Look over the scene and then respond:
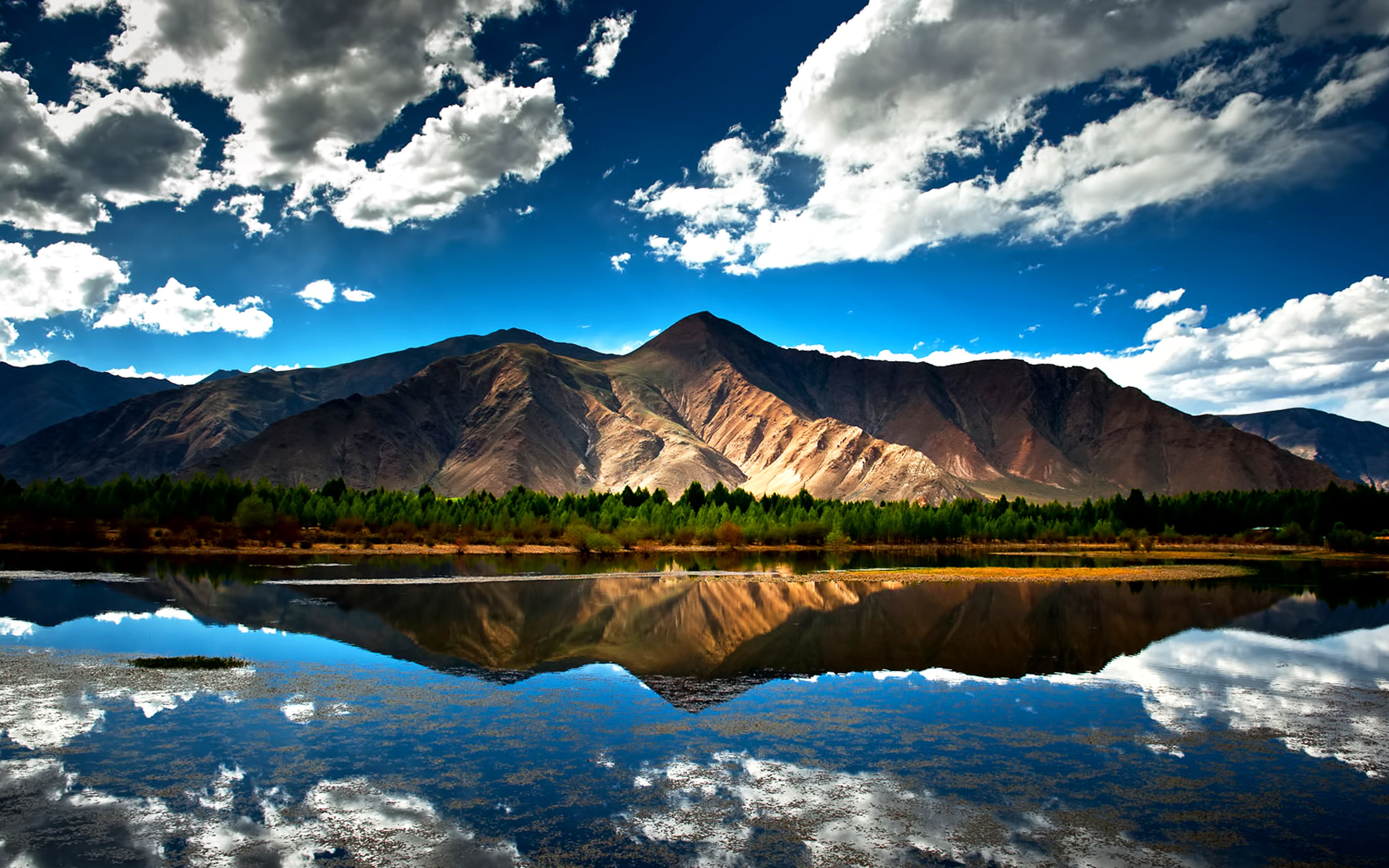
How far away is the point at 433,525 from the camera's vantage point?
375 feet

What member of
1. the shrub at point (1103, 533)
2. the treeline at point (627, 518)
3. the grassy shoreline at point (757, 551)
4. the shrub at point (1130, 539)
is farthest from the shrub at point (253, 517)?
the shrub at point (1103, 533)

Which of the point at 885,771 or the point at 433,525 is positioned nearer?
the point at 885,771

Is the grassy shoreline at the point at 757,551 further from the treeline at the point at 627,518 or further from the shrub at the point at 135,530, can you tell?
the treeline at the point at 627,518

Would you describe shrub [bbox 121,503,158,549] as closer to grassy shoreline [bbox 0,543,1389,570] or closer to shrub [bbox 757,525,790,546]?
grassy shoreline [bbox 0,543,1389,570]

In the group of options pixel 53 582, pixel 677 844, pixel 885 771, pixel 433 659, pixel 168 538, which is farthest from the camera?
pixel 168 538

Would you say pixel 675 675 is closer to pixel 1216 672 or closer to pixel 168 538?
pixel 1216 672

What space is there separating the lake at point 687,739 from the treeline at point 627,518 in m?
61.9

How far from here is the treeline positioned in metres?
95.4

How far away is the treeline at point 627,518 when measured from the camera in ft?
313

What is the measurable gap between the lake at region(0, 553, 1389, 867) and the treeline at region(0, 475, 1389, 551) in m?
61.9

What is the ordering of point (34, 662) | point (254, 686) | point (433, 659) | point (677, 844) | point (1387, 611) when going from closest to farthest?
point (677, 844) → point (254, 686) → point (34, 662) → point (433, 659) → point (1387, 611)

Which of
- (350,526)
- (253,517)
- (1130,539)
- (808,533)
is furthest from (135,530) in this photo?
(1130,539)

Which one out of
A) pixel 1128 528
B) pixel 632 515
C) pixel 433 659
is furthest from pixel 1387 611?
pixel 1128 528

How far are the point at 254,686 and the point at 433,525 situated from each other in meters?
94.4
